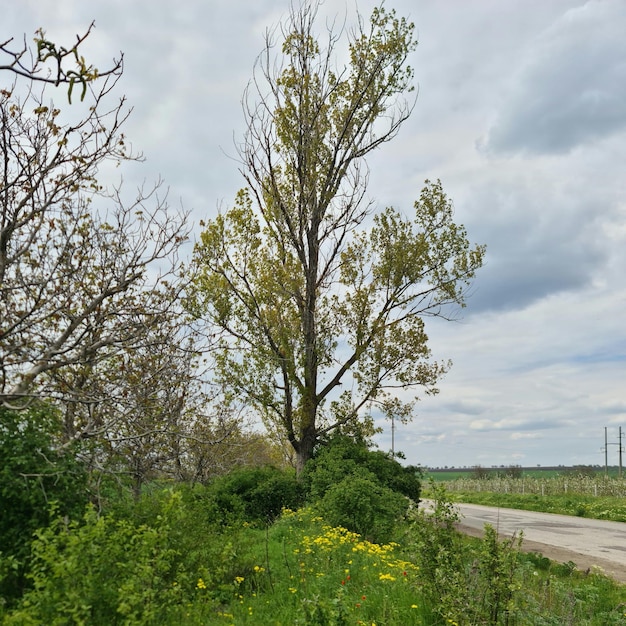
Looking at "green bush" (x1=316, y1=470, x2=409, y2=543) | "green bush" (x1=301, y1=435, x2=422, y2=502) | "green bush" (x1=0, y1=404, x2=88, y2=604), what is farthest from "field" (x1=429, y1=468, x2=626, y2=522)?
"green bush" (x1=0, y1=404, x2=88, y2=604)

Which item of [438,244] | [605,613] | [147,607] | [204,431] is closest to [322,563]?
[605,613]

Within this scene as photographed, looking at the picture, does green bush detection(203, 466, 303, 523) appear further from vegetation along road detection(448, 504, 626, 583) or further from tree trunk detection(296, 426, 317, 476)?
vegetation along road detection(448, 504, 626, 583)

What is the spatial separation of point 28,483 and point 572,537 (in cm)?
1482

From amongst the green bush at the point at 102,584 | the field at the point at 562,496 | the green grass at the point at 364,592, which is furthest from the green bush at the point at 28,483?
the field at the point at 562,496

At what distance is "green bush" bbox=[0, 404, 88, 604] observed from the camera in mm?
6871

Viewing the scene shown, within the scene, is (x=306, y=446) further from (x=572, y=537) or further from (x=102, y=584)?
(x=102, y=584)

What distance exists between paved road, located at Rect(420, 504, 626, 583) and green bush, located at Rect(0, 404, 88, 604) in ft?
19.3

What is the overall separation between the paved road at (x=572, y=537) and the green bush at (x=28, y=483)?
589 cm

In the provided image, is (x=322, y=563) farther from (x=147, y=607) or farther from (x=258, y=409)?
(x=258, y=409)

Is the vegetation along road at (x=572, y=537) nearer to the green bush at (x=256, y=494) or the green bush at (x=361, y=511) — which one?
the green bush at (x=361, y=511)

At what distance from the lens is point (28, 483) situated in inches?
280

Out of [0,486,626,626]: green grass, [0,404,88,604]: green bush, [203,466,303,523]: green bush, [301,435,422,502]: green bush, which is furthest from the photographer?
[301,435,422,502]: green bush

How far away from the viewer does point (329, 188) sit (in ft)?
66.1

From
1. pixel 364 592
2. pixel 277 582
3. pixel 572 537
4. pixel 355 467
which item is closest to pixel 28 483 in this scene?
pixel 277 582
